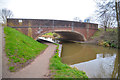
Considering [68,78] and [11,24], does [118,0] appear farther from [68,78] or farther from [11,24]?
[11,24]

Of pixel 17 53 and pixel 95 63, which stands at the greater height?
pixel 17 53

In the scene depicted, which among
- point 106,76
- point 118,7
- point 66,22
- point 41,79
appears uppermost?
point 66,22

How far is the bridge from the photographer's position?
1046cm

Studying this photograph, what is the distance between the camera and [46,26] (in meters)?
12.3

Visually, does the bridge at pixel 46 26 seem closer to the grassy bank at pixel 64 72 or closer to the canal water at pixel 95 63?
the canal water at pixel 95 63

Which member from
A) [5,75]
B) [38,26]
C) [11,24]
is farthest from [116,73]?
[11,24]

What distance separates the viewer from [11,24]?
1005 cm

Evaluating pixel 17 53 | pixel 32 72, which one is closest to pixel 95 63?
pixel 32 72

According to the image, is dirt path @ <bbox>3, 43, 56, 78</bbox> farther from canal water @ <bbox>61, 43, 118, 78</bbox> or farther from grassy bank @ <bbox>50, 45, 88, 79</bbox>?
canal water @ <bbox>61, 43, 118, 78</bbox>

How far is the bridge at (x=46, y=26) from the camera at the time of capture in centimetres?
1046

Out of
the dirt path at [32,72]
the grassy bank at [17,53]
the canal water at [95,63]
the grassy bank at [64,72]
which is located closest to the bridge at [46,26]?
the grassy bank at [17,53]

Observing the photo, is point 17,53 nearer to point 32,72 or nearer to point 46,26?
point 32,72

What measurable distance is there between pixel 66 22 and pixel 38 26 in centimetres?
515

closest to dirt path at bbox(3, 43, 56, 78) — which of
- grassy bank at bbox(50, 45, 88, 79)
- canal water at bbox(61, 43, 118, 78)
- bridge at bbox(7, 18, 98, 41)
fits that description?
grassy bank at bbox(50, 45, 88, 79)
